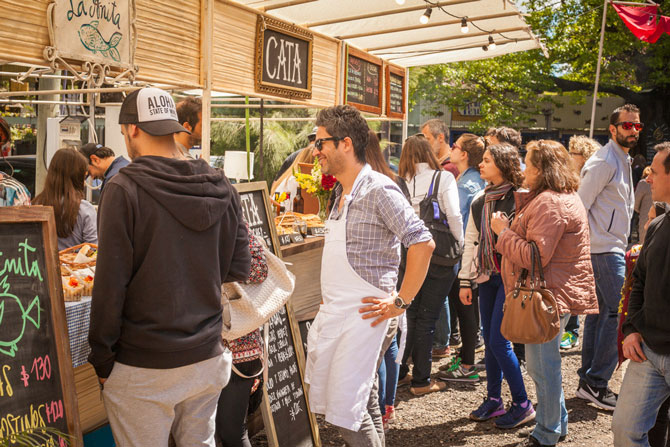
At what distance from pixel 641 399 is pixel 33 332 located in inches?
101

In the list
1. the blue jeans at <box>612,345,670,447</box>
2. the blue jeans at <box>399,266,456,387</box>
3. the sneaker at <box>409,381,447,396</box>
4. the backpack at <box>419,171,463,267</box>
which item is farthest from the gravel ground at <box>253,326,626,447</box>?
the blue jeans at <box>612,345,670,447</box>

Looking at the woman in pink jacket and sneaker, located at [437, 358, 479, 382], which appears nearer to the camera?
the woman in pink jacket

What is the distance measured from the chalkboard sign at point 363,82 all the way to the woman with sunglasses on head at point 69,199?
3.10m

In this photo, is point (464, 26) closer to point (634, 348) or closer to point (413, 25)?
point (413, 25)

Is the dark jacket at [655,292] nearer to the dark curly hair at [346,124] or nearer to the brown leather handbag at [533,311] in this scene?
the brown leather handbag at [533,311]

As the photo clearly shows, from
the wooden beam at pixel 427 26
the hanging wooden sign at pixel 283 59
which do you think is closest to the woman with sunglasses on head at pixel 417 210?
the hanging wooden sign at pixel 283 59

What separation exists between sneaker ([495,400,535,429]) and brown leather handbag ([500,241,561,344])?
3.16 ft

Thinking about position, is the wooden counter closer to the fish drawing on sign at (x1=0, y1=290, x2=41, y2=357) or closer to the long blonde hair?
the long blonde hair

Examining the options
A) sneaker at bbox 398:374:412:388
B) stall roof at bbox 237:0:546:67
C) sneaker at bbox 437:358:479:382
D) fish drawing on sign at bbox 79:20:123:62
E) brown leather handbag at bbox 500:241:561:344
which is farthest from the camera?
stall roof at bbox 237:0:546:67

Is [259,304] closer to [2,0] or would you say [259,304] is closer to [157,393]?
[157,393]

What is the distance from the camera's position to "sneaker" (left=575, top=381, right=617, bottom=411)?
16.0 feet

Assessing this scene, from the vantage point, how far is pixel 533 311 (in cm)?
370

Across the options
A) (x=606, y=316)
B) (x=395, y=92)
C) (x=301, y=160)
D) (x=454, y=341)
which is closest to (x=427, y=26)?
(x=395, y=92)

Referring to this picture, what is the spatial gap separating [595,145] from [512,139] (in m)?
1.39
